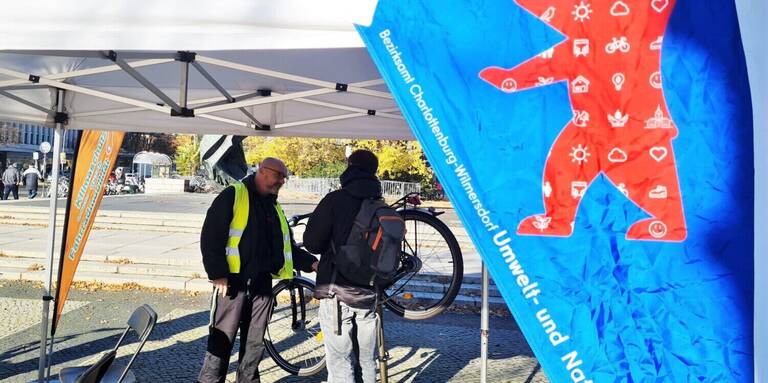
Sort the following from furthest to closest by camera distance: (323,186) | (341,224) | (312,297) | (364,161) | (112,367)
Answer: (323,186), (312,297), (364,161), (341,224), (112,367)

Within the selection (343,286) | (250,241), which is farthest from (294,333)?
(343,286)

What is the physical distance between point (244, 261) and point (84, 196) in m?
1.78

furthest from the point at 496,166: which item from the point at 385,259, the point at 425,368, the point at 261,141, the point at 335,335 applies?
the point at 261,141

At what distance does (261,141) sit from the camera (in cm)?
4225

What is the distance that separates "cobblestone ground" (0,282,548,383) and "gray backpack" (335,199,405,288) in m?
2.05

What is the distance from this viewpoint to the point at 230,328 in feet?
13.0

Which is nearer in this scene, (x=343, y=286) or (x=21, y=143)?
(x=343, y=286)

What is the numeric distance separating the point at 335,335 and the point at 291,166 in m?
36.7

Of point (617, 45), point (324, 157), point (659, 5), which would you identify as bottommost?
point (617, 45)

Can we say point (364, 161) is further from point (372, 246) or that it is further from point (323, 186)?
point (323, 186)

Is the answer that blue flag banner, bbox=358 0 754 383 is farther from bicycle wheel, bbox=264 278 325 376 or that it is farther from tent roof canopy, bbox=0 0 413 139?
bicycle wheel, bbox=264 278 325 376

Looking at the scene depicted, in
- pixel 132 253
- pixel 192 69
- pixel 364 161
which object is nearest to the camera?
pixel 364 161

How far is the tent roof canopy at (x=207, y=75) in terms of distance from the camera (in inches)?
78.3

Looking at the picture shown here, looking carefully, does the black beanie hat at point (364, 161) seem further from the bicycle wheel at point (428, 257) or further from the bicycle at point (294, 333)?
the bicycle at point (294, 333)
